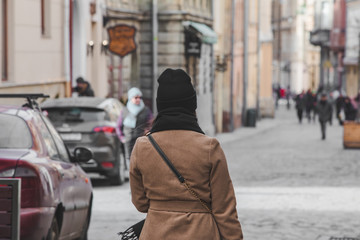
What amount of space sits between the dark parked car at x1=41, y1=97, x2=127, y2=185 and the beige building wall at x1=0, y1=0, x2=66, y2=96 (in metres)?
3.84

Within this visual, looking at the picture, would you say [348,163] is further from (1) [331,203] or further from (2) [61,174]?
(2) [61,174]

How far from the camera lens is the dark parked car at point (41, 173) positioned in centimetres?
770

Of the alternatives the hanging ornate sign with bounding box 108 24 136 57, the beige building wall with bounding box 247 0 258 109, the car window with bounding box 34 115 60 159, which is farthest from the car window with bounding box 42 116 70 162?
the beige building wall with bounding box 247 0 258 109

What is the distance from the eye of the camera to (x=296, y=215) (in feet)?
45.8

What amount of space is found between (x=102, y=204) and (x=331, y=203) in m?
3.42

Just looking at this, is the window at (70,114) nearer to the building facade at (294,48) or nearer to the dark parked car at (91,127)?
the dark parked car at (91,127)

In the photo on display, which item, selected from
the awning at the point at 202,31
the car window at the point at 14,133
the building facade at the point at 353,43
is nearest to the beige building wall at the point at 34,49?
the awning at the point at 202,31

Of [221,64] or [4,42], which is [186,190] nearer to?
[4,42]

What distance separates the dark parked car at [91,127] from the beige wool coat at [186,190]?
38.3ft

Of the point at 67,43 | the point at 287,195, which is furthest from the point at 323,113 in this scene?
the point at 287,195

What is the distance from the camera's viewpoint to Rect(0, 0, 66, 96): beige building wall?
2166 centimetres

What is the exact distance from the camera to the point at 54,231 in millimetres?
8414

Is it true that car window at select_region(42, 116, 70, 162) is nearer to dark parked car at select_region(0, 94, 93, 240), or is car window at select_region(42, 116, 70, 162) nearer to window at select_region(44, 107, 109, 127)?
dark parked car at select_region(0, 94, 93, 240)

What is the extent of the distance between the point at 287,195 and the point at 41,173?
9.29m
